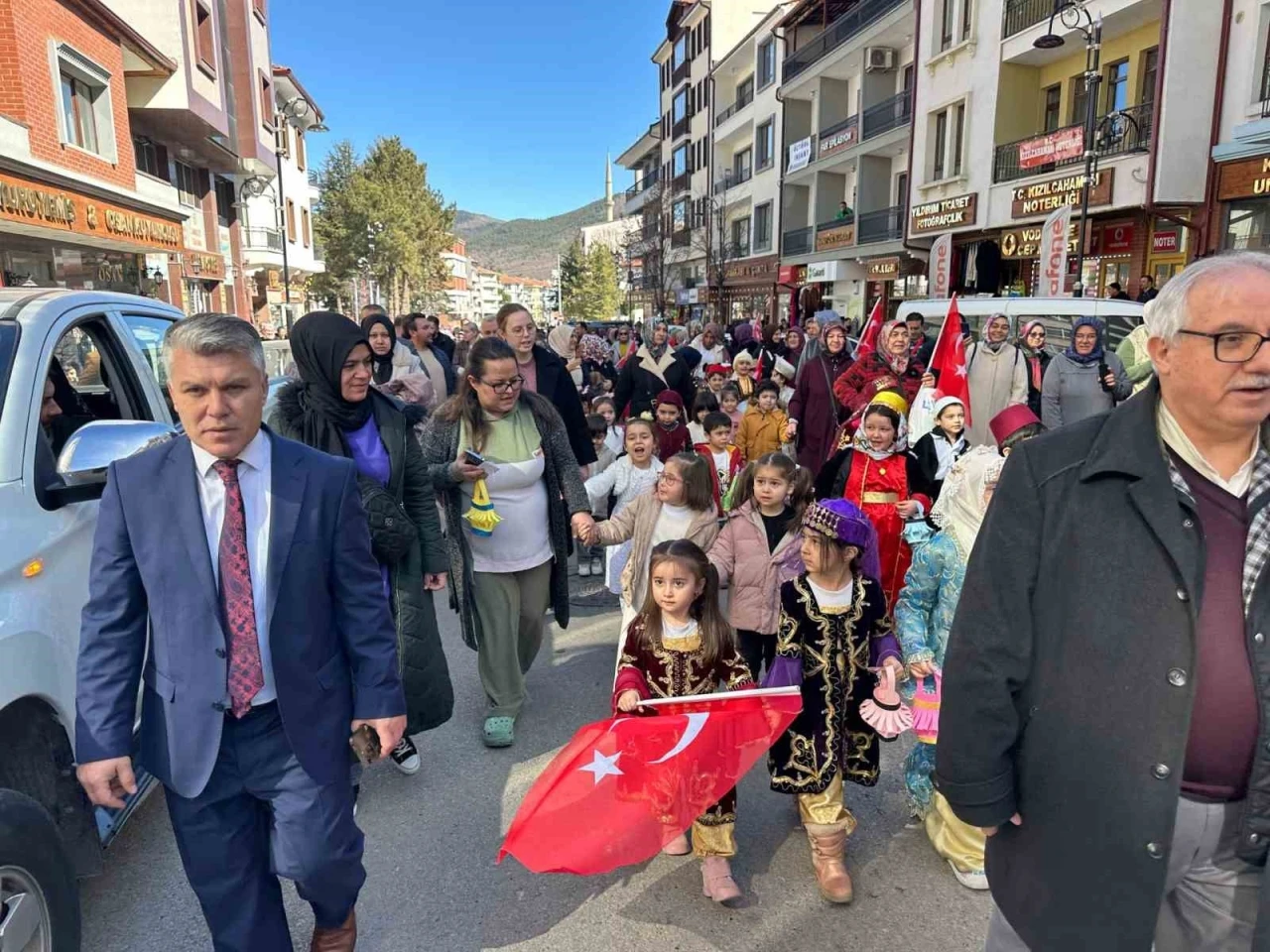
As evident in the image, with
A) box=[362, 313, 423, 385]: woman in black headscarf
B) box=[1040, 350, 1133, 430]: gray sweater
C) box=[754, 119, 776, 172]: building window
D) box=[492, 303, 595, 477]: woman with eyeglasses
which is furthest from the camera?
box=[754, 119, 776, 172]: building window

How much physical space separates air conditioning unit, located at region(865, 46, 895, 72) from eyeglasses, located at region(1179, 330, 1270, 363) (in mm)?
27831

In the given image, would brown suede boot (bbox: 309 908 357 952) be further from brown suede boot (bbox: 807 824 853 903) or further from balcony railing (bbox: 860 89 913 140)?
balcony railing (bbox: 860 89 913 140)

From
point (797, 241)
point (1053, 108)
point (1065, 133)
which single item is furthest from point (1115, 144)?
point (797, 241)

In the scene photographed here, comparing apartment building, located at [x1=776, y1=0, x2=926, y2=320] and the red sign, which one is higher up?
apartment building, located at [x1=776, y1=0, x2=926, y2=320]

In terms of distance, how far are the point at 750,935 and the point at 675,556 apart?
1330mm

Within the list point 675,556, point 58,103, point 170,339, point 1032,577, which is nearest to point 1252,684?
point 1032,577

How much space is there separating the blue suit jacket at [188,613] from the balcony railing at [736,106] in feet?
132

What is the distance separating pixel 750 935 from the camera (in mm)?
2785

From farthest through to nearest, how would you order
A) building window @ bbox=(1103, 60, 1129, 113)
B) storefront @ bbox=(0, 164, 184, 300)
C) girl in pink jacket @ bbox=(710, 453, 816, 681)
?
building window @ bbox=(1103, 60, 1129, 113)
storefront @ bbox=(0, 164, 184, 300)
girl in pink jacket @ bbox=(710, 453, 816, 681)

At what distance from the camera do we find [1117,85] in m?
17.0

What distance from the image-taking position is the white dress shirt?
7.03ft

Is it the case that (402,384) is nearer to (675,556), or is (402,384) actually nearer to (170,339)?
(675,556)

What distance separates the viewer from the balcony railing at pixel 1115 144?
15.3 m

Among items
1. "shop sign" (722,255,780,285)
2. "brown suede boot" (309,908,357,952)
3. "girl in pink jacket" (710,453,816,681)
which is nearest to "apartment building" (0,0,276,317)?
"girl in pink jacket" (710,453,816,681)
